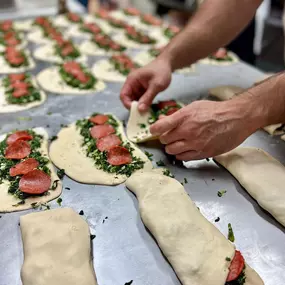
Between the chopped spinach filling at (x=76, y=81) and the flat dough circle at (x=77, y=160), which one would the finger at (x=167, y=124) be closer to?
the flat dough circle at (x=77, y=160)

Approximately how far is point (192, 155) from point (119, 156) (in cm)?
40

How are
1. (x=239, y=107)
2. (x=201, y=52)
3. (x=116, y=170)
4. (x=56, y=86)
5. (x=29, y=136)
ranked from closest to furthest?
(x=239, y=107) < (x=116, y=170) < (x=29, y=136) < (x=201, y=52) < (x=56, y=86)

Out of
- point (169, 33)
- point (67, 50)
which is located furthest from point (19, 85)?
point (169, 33)

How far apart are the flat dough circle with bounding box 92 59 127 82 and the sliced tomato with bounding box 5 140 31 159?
1.23 metres

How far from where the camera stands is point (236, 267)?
1.47 meters

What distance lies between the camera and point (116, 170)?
2037 mm

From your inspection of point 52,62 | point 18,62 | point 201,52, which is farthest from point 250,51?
point 18,62

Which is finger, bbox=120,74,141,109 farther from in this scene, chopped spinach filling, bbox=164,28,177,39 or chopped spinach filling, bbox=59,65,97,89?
chopped spinach filling, bbox=164,28,177,39

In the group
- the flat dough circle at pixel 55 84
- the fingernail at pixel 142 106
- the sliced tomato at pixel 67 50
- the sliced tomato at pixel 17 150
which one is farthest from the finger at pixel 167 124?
the sliced tomato at pixel 67 50

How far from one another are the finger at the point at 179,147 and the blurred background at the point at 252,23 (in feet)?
8.59

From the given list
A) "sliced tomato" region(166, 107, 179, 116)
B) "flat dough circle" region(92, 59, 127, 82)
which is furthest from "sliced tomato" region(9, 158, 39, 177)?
"flat dough circle" region(92, 59, 127, 82)

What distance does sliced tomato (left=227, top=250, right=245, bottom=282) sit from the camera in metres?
1.45

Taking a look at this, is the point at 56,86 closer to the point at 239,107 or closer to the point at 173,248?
the point at 239,107

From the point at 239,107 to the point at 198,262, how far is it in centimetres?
80
